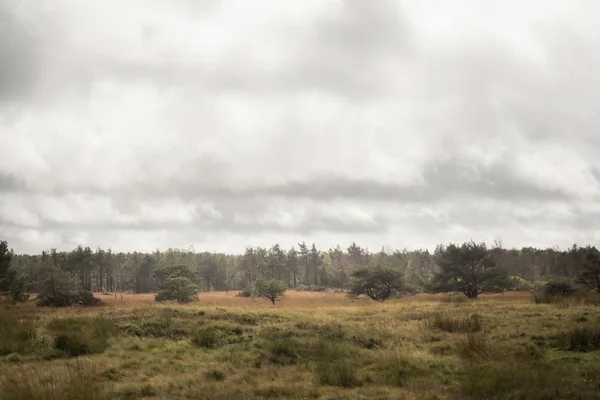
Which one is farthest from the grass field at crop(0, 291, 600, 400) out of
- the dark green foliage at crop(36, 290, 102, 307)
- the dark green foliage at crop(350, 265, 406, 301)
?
the dark green foliage at crop(350, 265, 406, 301)

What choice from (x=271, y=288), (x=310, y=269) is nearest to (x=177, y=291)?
(x=271, y=288)

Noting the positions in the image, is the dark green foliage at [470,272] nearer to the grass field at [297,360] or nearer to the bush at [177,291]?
the grass field at [297,360]

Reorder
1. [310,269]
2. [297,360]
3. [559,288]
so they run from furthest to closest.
Result: 1. [310,269]
2. [559,288]
3. [297,360]

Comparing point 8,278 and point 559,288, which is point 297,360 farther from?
point 8,278

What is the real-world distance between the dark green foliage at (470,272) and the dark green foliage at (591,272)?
27.2ft

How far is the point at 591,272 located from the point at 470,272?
38.9 feet

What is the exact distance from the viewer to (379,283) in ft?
185

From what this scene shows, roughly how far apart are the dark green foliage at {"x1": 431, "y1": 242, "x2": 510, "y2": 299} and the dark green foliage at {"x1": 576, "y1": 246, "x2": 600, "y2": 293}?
8.30 m

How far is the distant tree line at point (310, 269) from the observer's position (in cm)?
4931

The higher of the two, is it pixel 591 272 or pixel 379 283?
pixel 591 272

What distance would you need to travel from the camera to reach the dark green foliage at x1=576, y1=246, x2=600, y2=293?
41375 millimetres

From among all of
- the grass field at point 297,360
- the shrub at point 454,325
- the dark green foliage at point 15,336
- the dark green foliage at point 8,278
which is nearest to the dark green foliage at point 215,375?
the grass field at point 297,360

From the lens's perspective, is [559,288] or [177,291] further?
[177,291]

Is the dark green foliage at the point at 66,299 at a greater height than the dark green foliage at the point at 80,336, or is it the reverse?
the dark green foliage at the point at 80,336
